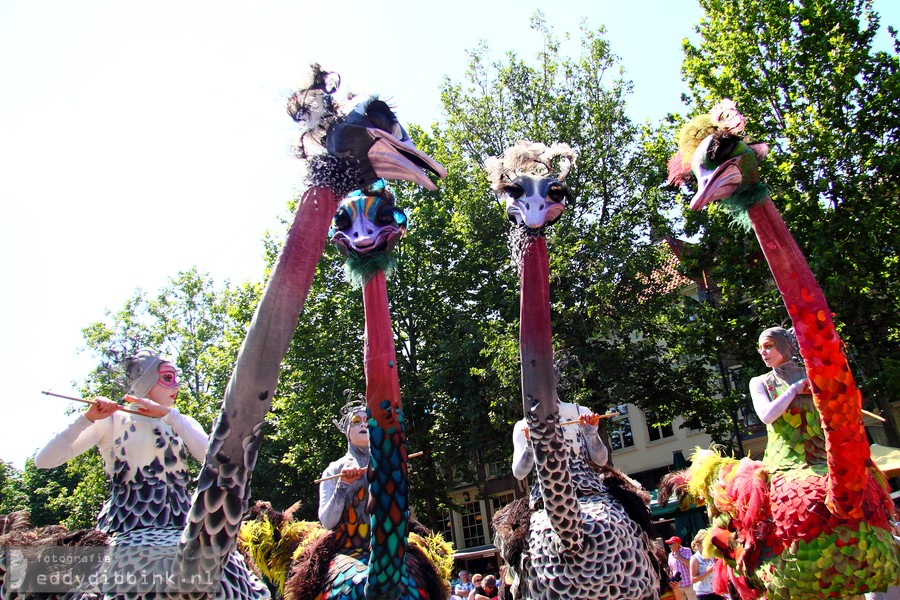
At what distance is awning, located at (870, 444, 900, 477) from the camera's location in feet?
37.7

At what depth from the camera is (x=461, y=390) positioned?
2231 cm

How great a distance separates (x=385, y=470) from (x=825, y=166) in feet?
54.8

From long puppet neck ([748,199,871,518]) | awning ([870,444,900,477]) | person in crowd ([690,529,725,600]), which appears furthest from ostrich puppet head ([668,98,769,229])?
awning ([870,444,900,477])

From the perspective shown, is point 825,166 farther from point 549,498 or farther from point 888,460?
point 549,498

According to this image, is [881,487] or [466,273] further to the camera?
[466,273]

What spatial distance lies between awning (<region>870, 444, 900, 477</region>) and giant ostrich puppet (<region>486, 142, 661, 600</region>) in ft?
25.0

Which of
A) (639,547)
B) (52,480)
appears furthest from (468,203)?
(52,480)

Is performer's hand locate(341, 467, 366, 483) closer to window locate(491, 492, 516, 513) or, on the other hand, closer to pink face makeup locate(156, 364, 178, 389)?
pink face makeup locate(156, 364, 178, 389)

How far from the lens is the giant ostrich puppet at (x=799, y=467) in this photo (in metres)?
4.68

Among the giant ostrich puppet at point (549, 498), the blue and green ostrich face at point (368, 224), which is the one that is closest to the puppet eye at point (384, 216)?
the blue and green ostrich face at point (368, 224)

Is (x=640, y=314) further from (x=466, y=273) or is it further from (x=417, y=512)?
(x=417, y=512)

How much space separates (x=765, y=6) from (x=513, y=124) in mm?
8278

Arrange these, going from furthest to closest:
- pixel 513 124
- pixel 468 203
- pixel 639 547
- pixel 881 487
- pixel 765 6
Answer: pixel 513 124
pixel 468 203
pixel 765 6
pixel 639 547
pixel 881 487

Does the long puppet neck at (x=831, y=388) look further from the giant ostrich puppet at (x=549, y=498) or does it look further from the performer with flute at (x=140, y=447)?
the performer with flute at (x=140, y=447)
